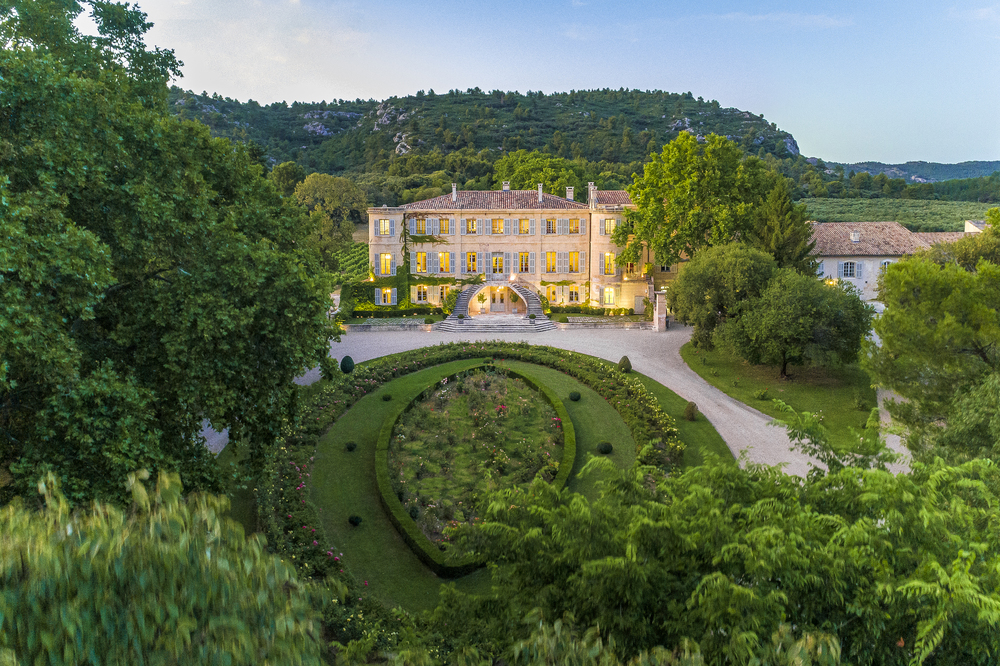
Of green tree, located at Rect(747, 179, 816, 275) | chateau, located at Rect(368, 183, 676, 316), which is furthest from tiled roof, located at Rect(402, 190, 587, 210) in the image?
green tree, located at Rect(747, 179, 816, 275)

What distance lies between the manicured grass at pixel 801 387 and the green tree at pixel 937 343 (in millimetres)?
5860

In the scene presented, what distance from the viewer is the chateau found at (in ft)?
148

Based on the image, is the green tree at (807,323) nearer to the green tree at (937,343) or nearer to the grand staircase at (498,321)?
the green tree at (937,343)

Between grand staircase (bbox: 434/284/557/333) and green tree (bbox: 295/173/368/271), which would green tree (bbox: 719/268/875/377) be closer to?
grand staircase (bbox: 434/284/557/333)

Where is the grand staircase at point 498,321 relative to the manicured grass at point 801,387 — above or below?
above

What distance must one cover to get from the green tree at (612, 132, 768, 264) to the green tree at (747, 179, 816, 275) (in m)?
1.07

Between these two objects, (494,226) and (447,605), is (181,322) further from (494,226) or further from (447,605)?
(494,226)

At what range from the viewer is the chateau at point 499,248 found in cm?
4512

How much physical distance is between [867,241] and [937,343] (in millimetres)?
A: 32410

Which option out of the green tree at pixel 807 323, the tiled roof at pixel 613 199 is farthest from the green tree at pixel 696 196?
the green tree at pixel 807 323

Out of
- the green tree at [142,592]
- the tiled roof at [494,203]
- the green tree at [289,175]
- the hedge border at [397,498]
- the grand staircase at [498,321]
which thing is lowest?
the hedge border at [397,498]

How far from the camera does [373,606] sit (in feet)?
40.8

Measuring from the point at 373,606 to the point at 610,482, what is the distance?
6.17 metres

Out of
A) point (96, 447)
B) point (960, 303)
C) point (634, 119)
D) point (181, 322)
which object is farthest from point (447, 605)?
point (634, 119)
